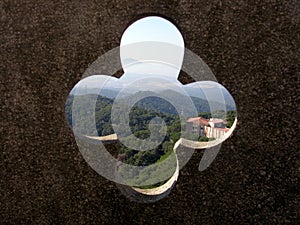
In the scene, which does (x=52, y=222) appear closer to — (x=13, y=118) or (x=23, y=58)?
(x=13, y=118)

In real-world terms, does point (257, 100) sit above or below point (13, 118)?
above

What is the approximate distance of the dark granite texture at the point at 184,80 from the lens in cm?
237

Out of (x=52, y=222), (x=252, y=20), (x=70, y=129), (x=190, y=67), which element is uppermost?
(x=252, y=20)

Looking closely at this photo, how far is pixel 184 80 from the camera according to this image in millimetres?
2404

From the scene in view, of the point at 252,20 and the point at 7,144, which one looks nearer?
the point at 252,20

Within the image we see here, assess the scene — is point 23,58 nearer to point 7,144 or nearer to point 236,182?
point 7,144

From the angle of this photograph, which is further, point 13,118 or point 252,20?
point 13,118

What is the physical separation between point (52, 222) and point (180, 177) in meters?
1.05

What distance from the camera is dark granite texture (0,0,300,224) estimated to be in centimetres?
237

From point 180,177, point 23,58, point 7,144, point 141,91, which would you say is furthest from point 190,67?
point 7,144

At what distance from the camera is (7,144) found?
99.6 inches

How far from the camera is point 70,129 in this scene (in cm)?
249

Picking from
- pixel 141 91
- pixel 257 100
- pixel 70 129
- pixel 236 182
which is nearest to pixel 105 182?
pixel 70 129

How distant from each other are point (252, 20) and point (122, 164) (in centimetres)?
142
